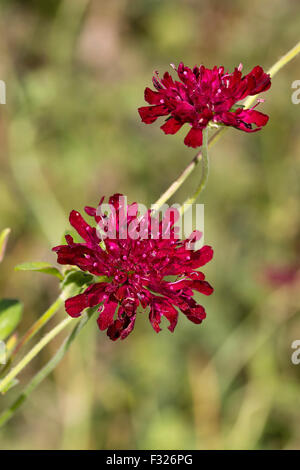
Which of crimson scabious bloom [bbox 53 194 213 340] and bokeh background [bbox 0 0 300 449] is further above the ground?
bokeh background [bbox 0 0 300 449]

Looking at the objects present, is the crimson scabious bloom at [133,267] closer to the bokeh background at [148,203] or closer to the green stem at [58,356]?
the green stem at [58,356]

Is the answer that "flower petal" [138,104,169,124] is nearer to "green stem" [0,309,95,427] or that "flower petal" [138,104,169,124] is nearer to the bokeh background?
"green stem" [0,309,95,427]

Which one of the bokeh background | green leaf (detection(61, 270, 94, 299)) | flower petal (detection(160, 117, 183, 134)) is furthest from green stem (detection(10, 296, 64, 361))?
the bokeh background

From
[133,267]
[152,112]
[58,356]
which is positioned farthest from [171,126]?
[58,356]

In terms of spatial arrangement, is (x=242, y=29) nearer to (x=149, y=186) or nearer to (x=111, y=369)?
(x=149, y=186)

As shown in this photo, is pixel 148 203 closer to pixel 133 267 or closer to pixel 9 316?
pixel 9 316

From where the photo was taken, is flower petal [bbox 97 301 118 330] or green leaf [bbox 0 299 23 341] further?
green leaf [bbox 0 299 23 341]

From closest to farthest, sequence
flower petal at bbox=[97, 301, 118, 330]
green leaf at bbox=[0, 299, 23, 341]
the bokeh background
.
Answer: flower petal at bbox=[97, 301, 118, 330], green leaf at bbox=[0, 299, 23, 341], the bokeh background
